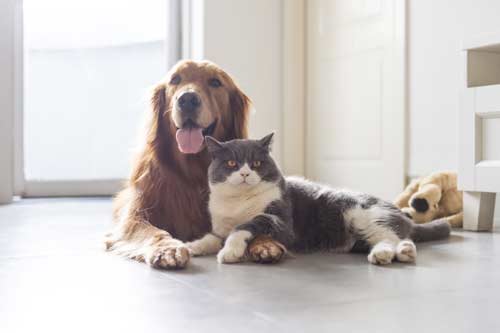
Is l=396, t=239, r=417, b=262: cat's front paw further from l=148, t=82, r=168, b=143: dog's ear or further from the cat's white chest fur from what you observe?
l=148, t=82, r=168, b=143: dog's ear

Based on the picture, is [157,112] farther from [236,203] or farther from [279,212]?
[279,212]

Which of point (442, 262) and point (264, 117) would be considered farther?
point (264, 117)

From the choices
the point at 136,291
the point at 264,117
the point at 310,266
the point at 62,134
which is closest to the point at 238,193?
the point at 310,266

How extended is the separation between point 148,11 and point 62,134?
100cm

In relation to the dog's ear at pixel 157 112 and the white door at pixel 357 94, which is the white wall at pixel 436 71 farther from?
the dog's ear at pixel 157 112

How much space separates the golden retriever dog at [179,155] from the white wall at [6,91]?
195cm

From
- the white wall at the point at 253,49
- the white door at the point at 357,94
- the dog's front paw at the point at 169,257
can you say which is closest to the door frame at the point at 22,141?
the white wall at the point at 253,49

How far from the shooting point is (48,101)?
12.3 ft

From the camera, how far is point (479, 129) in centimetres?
215

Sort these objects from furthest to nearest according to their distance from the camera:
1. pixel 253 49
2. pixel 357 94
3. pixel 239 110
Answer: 1. pixel 253 49
2. pixel 357 94
3. pixel 239 110

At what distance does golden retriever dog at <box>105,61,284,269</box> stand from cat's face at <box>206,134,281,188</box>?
121 mm

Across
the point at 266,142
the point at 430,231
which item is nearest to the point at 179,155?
the point at 266,142

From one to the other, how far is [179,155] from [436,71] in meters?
1.61

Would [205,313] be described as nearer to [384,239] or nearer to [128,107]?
[384,239]
